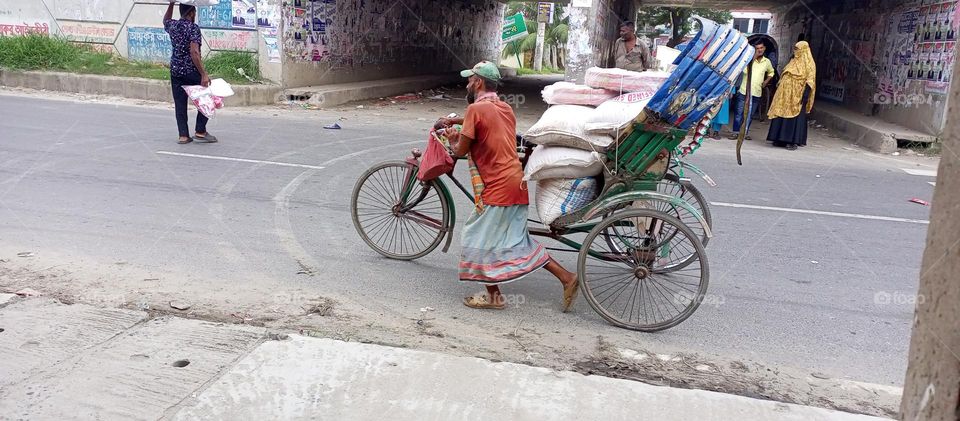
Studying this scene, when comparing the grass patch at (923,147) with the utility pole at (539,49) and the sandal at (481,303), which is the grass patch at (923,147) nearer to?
the sandal at (481,303)

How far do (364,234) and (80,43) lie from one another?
14.8 metres

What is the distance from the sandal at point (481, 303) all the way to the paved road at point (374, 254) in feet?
0.24

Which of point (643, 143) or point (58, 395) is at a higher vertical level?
point (643, 143)

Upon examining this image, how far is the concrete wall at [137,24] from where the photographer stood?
15.4m

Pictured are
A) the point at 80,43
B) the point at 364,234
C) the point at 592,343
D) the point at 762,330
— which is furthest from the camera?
the point at 80,43

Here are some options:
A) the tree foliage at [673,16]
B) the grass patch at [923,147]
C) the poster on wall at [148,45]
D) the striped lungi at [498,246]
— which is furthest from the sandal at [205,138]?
the tree foliage at [673,16]

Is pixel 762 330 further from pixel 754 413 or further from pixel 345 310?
pixel 345 310

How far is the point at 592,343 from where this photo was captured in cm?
411

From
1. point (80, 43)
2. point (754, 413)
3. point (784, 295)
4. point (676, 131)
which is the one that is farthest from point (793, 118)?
point (80, 43)

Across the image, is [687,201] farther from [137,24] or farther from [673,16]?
[673,16]

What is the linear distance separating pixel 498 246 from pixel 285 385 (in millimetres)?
1560

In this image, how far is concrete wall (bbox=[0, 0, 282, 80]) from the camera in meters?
15.4

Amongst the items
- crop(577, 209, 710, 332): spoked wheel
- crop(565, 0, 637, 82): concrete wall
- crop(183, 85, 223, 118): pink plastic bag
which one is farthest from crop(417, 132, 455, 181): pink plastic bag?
crop(565, 0, 637, 82): concrete wall

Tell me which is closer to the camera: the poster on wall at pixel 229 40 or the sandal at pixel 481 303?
the sandal at pixel 481 303
